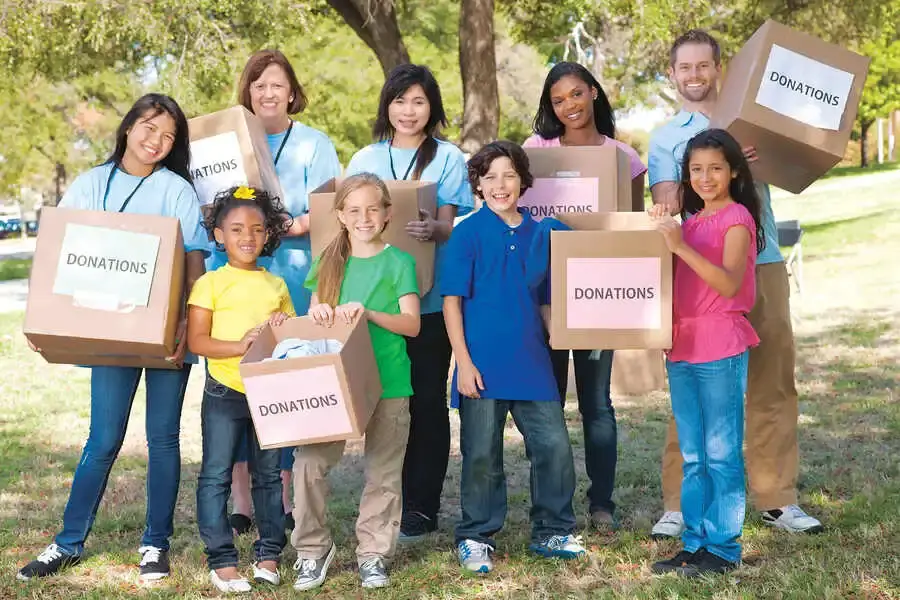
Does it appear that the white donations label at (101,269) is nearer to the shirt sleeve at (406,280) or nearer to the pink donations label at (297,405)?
the pink donations label at (297,405)

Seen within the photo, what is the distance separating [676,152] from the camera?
4.45m

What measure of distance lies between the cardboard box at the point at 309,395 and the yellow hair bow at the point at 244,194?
21.9 inches

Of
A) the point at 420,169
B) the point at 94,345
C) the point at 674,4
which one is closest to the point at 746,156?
the point at 420,169

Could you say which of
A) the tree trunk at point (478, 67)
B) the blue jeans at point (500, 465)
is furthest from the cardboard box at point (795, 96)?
the tree trunk at point (478, 67)

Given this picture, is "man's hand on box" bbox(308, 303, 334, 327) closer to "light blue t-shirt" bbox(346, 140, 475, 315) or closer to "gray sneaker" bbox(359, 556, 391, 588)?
"light blue t-shirt" bbox(346, 140, 475, 315)

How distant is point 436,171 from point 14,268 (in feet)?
69.7

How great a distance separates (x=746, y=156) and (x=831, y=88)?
392 mm

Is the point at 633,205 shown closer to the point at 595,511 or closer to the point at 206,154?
the point at 595,511

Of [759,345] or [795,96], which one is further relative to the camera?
[759,345]

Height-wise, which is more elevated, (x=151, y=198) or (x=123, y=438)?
(x=151, y=198)

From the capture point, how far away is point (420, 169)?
4480 mm

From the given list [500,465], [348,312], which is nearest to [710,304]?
[500,465]

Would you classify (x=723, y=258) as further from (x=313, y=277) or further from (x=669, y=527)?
(x=313, y=277)

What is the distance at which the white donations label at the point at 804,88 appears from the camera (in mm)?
4203
